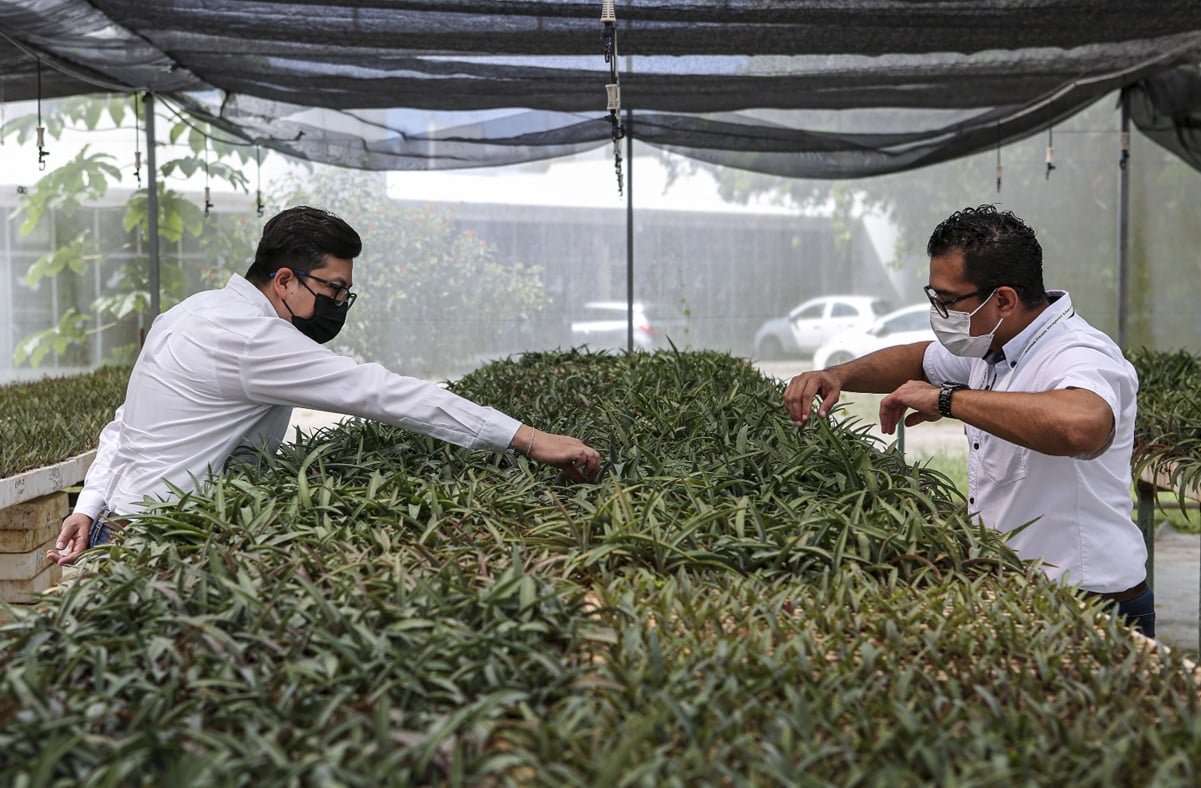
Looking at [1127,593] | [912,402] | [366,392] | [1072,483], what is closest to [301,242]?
[366,392]

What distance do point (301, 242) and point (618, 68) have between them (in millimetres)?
2741

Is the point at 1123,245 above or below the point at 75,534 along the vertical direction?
above

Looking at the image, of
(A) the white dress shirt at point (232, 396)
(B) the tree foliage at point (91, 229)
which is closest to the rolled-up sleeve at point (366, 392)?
(A) the white dress shirt at point (232, 396)

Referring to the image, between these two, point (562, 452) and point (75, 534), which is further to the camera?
point (75, 534)

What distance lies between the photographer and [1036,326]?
2.86 metres

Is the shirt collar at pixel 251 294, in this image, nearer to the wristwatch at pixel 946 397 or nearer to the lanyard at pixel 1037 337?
the wristwatch at pixel 946 397

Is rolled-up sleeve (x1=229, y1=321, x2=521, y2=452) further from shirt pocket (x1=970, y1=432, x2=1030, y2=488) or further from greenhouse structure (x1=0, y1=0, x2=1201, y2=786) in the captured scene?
shirt pocket (x1=970, y1=432, x2=1030, y2=488)

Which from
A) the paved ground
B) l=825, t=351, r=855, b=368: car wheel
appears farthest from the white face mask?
l=825, t=351, r=855, b=368: car wheel

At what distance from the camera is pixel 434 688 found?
1396mm

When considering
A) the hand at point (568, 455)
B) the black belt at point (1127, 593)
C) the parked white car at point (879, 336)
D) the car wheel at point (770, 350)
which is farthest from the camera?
the parked white car at point (879, 336)

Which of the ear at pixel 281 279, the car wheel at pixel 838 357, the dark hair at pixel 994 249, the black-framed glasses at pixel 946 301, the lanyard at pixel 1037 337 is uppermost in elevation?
the dark hair at pixel 994 249

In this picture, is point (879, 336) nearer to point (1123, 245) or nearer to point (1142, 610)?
point (1123, 245)

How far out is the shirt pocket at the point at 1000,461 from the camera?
9.39 ft

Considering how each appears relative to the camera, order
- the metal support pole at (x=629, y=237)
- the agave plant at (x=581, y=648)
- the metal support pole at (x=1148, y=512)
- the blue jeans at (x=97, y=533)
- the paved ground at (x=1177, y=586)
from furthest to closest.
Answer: the metal support pole at (x=629, y=237)
the paved ground at (x=1177, y=586)
the metal support pole at (x=1148, y=512)
the blue jeans at (x=97, y=533)
the agave plant at (x=581, y=648)
